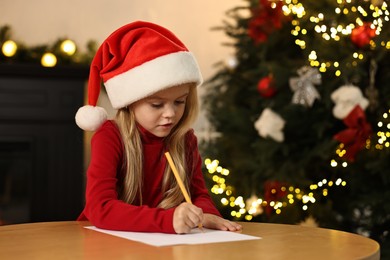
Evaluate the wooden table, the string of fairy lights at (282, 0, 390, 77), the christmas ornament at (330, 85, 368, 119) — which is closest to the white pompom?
the wooden table

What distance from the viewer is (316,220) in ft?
9.53

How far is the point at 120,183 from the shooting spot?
166 centimetres

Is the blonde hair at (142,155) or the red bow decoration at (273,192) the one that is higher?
the blonde hair at (142,155)

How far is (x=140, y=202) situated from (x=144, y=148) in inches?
4.6

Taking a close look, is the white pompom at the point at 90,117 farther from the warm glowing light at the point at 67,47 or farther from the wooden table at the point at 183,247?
the warm glowing light at the point at 67,47

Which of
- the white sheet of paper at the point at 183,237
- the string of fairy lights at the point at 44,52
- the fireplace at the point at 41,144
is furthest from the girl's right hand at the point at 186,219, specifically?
the string of fairy lights at the point at 44,52

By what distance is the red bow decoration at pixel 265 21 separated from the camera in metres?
3.03

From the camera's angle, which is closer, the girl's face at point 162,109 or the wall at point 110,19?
the girl's face at point 162,109

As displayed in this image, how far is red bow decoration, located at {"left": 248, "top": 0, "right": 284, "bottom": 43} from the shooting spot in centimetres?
303

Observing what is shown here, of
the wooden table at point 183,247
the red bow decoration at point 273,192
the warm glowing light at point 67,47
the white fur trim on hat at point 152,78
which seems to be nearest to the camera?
the wooden table at point 183,247

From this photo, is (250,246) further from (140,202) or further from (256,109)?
(256,109)

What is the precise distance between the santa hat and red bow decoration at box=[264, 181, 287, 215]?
131 cm

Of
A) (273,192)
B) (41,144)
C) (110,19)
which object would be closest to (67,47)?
(110,19)

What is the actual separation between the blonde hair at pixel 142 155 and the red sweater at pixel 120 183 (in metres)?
0.02
